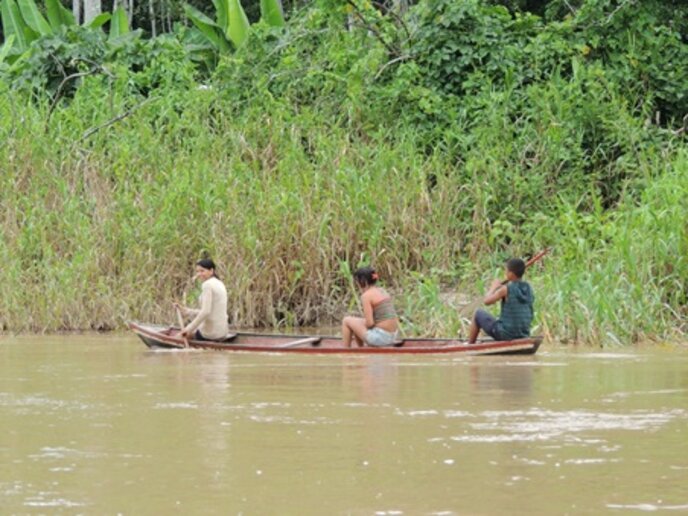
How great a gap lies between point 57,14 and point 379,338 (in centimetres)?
1613

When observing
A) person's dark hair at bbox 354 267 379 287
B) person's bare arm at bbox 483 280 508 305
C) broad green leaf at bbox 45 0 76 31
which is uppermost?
broad green leaf at bbox 45 0 76 31

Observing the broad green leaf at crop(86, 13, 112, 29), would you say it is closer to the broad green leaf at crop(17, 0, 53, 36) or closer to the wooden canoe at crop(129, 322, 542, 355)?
the broad green leaf at crop(17, 0, 53, 36)

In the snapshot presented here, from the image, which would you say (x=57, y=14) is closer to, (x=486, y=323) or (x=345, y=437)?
(x=486, y=323)

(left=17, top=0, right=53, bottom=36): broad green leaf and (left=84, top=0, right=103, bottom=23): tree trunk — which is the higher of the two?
(left=84, top=0, right=103, bottom=23): tree trunk

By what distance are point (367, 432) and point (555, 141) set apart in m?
11.7

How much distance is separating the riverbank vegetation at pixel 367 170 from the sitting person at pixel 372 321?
133 cm

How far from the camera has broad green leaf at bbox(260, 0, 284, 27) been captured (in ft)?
81.9

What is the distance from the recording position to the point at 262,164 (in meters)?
19.0

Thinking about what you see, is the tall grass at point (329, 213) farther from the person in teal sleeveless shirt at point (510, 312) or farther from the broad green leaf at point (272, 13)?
the broad green leaf at point (272, 13)

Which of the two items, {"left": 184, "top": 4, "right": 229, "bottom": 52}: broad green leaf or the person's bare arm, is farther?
{"left": 184, "top": 4, "right": 229, "bottom": 52}: broad green leaf

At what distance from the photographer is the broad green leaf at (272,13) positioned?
24953mm

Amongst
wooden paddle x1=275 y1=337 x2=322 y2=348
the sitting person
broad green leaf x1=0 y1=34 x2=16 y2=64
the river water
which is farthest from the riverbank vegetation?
the river water

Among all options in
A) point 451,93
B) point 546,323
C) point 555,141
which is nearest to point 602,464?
point 546,323

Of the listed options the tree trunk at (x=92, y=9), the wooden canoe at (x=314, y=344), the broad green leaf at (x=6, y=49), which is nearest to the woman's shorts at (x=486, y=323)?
the wooden canoe at (x=314, y=344)
